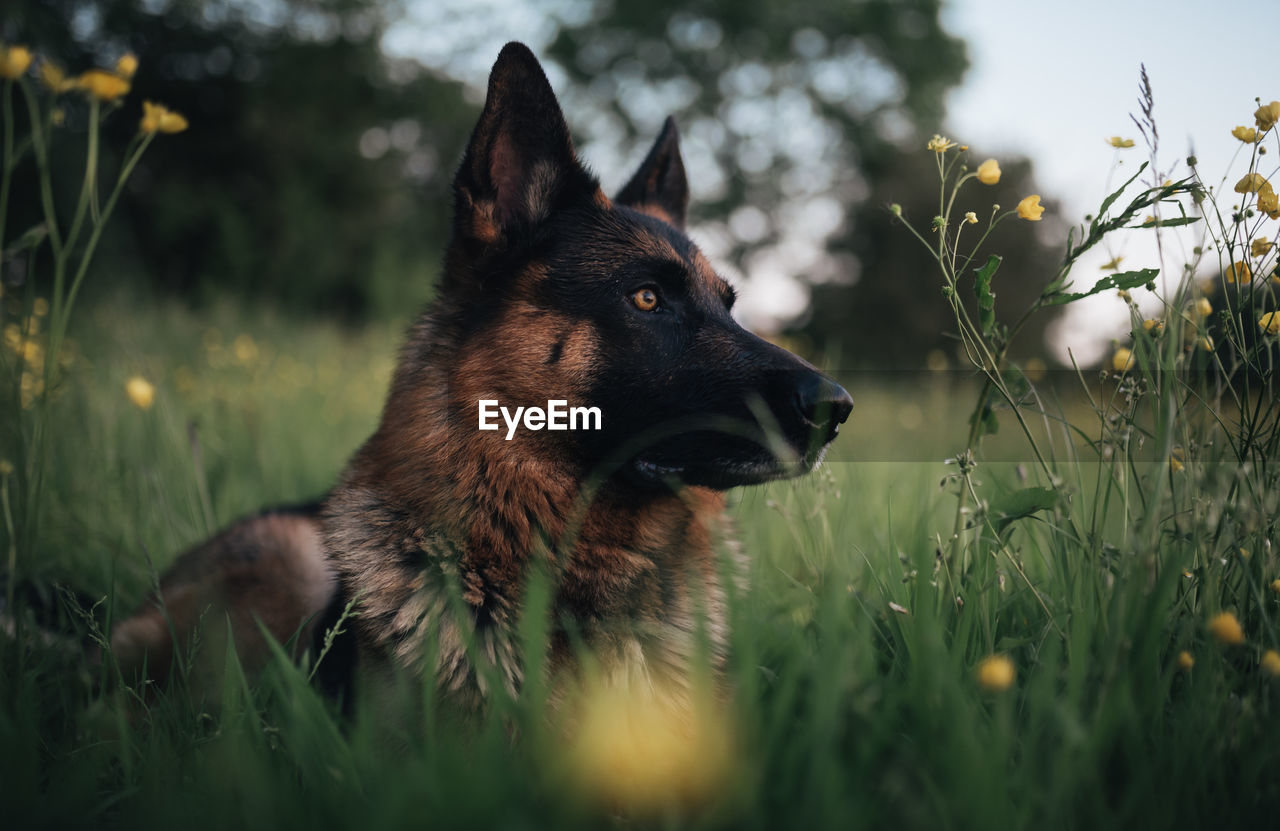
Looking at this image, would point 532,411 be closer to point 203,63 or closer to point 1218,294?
point 1218,294

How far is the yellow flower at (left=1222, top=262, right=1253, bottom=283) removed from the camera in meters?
1.81

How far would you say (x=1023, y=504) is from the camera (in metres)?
1.74

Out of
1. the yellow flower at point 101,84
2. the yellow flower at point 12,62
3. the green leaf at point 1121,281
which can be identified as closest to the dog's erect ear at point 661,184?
the green leaf at point 1121,281

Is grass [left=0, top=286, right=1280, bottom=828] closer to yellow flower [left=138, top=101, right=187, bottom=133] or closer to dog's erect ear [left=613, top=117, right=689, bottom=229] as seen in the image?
yellow flower [left=138, top=101, right=187, bottom=133]

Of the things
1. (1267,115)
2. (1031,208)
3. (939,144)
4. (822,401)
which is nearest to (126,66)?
(822,401)

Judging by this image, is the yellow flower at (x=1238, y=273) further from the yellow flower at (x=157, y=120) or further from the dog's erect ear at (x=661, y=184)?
the yellow flower at (x=157, y=120)

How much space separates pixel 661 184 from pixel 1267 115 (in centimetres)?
201

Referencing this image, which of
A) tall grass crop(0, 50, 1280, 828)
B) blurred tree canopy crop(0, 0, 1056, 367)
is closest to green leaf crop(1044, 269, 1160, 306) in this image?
tall grass crop(0, 50, 1280, 828)

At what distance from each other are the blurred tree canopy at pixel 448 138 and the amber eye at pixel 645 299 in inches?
275

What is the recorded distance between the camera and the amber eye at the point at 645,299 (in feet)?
7.42

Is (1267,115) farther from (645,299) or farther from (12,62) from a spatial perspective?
(12,62)

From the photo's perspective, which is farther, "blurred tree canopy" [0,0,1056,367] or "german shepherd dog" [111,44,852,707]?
"blurred tree canopy" [0,0,1056,367]

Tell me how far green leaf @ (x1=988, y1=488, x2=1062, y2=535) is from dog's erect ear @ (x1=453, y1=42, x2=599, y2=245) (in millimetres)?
1596

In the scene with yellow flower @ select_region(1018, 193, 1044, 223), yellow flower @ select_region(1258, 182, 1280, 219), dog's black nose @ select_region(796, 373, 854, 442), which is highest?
yellow flower @ select_region(1258, 182, 1280, 219)
